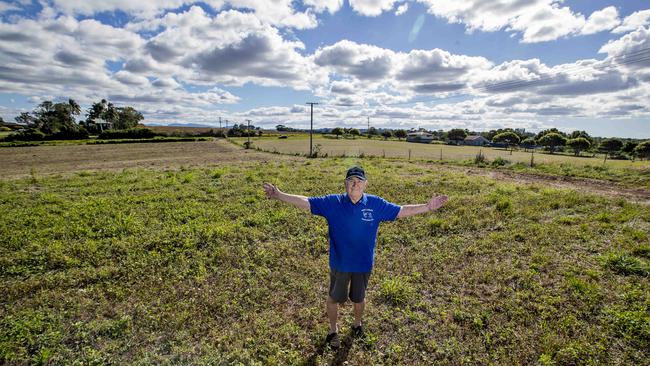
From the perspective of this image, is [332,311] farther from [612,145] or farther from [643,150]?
[612,145]

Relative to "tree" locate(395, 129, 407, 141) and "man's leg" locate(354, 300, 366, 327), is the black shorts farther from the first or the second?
"tree" locate(395, 129, 407, 141)

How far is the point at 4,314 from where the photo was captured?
183 inches

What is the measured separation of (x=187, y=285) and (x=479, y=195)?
1150 centimetres

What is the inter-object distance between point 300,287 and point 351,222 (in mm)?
2664

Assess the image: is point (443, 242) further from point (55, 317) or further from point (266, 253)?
point (55, 317)

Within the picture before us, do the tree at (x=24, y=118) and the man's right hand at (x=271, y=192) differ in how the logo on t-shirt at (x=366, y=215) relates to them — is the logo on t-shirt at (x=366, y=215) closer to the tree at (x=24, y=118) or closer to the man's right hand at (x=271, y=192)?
the man's right hand at (x=271, y=192)

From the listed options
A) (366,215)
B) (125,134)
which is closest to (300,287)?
(366,215)

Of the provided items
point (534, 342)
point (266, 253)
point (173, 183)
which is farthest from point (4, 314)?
point (173, 183)

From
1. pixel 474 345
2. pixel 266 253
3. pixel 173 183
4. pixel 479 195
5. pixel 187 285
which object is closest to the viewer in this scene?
pixel 474 345

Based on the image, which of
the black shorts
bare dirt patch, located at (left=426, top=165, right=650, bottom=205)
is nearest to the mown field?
the black shorts

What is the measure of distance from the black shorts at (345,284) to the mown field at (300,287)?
2.87 ft

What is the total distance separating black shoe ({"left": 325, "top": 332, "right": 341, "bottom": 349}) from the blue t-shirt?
1.19 meters

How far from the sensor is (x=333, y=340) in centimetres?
418

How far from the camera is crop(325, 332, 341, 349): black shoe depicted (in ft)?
13.6
